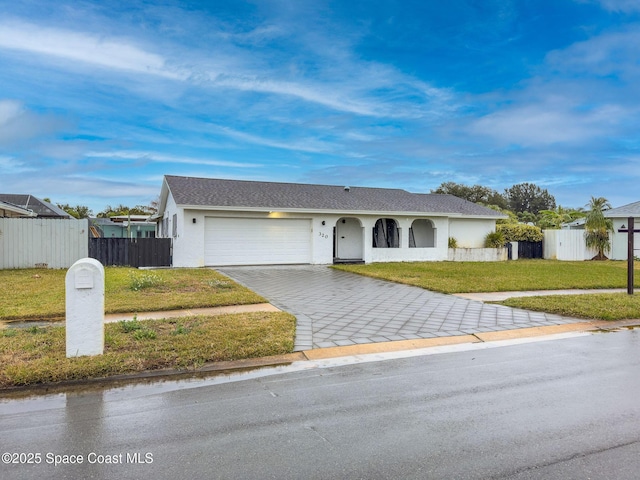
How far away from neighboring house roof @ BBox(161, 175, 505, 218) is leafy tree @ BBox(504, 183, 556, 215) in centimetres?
4670

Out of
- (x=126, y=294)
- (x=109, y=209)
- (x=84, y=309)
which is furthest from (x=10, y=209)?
(x=109, y=209)

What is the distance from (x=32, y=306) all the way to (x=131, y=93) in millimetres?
12279

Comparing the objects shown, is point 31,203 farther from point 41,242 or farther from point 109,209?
point 109,209

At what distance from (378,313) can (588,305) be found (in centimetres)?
450

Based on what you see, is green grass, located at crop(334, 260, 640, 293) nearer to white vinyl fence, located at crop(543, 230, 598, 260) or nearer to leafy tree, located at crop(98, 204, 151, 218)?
white vinyl fence, located at crop(543, 230, 598, 260)

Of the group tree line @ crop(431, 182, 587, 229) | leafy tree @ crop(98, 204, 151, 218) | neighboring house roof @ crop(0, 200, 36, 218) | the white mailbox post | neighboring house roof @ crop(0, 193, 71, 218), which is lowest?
the white mailbox post

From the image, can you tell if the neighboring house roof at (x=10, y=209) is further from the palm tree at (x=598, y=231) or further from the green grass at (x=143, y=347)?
the palm tree at (x=598, y=231)

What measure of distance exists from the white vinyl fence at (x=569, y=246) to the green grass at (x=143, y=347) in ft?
68.8

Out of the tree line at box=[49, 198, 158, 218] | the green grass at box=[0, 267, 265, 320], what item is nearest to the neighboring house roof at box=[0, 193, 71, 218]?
the tree line at box=[49, 198, 158, 218]

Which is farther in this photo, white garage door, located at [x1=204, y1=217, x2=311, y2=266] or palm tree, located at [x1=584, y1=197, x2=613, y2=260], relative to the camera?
palm tree, located at [x1=584, y1=197, x2=613, y2=260]

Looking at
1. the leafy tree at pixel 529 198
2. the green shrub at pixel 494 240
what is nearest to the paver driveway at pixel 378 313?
the green shrub at pixel 494 240

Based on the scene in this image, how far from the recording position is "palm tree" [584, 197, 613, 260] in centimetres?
2198

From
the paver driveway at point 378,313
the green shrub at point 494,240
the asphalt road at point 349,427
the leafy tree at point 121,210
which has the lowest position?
the asphalt road at point 349,427

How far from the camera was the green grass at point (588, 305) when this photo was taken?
7.48 m
